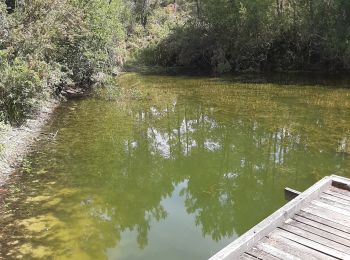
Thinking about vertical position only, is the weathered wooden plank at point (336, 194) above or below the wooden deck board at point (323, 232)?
above

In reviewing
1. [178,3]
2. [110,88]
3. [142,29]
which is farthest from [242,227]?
[178,3]

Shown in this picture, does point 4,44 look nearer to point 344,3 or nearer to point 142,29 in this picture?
point 344,3

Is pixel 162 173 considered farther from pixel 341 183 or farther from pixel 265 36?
pixel 265 36

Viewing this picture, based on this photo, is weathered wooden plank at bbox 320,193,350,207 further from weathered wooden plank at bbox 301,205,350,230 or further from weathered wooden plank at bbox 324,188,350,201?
weathered wooden plank at bbox 301,205,350,230

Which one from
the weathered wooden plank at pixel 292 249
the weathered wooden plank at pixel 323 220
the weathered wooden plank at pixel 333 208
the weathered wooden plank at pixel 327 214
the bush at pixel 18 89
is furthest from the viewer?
the bush at pixel 18 89

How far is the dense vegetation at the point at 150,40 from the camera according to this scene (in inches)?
487

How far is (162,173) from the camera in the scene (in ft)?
30.8

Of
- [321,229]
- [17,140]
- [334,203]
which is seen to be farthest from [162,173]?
[321,229]

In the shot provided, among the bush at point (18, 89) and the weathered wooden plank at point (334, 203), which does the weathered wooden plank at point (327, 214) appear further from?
the bush at point (18, 89)

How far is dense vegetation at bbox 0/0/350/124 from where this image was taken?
1237 centimetres

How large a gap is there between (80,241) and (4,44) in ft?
26.2

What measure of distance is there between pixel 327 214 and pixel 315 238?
0.65 metres

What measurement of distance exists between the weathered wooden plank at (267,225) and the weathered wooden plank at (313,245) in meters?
0.14

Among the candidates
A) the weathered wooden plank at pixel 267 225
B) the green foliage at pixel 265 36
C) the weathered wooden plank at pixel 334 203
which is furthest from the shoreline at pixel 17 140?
the green foliage at pixel 265 36
